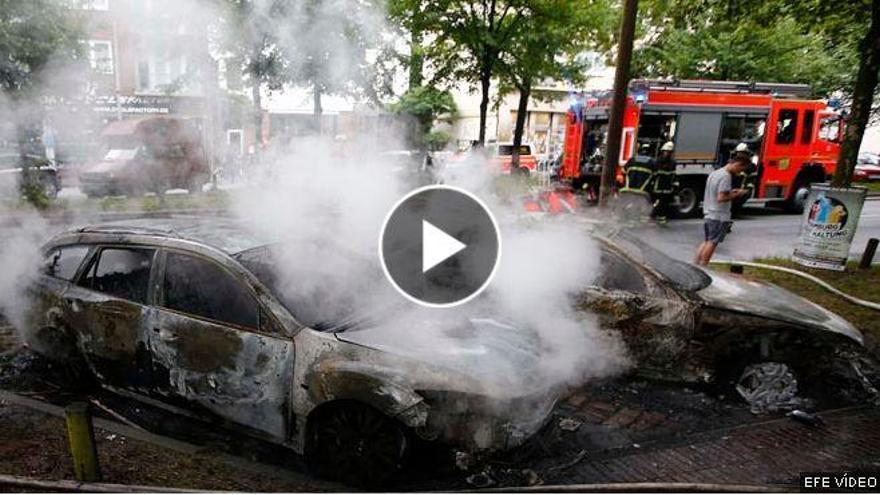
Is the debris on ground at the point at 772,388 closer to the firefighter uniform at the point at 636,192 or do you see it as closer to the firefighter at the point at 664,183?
the firefighter uniform at the point at 636,192

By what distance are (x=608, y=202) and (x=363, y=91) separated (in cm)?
393

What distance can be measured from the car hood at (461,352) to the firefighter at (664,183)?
870 cm

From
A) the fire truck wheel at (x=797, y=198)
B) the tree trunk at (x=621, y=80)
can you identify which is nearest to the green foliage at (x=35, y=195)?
the tree trunk at (x=621, y=80)

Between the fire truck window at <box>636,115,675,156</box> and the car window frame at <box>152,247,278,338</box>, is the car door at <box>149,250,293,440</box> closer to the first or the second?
the car window frame at <box>152,247,278,338</box>

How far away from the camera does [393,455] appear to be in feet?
10.3

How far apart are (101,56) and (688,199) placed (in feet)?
38.8

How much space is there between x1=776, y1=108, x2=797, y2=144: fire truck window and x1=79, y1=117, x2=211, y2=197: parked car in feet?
42.0

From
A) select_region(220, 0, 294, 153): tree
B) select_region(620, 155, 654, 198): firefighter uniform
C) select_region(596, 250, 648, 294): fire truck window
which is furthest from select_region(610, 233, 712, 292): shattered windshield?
select_region(620, 155, 654, 198): firefighter uniform

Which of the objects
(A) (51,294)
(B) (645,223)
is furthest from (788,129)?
(A) (51,294)

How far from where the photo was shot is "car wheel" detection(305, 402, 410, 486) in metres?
3.13

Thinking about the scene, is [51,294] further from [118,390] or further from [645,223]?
[645,223]

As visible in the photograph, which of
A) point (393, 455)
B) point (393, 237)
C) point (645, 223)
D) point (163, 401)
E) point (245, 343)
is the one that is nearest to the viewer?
point (393, 455)

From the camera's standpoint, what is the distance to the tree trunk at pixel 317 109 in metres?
7.58

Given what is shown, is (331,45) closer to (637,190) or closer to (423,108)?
(637,190)
